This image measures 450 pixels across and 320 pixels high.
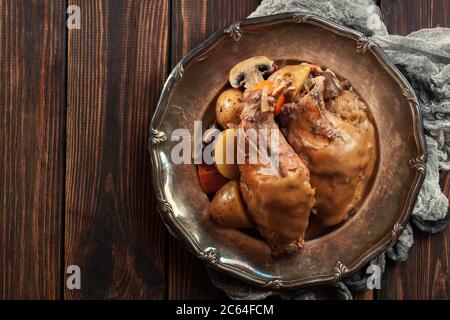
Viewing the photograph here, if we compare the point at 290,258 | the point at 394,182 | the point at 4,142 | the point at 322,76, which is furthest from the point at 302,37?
the point at 4,142

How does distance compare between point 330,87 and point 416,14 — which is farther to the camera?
point 416,14

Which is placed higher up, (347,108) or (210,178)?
(347,108)

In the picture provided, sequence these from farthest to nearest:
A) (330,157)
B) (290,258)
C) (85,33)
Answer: (85,33) → (290,258) → (330,157)

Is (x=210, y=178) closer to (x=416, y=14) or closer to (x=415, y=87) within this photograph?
(x=415, y=87)

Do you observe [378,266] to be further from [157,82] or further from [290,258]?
[157,82]

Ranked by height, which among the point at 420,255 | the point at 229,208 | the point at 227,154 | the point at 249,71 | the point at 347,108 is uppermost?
the point at 249,71

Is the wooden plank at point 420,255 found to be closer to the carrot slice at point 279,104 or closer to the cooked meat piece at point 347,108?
the cooked meat piece at point 347,108

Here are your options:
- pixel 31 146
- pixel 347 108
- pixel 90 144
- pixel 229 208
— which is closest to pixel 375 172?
pixel 347 108
